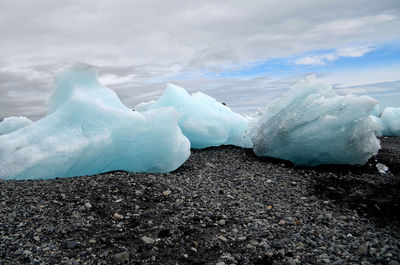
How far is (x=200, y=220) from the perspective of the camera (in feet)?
15.6

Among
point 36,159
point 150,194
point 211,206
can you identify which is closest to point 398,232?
point 211,206

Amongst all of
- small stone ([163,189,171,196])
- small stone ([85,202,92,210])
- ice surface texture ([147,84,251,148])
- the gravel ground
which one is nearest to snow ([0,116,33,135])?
ice surface texture ([147,84,251,148])

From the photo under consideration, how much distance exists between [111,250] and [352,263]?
2.90 m

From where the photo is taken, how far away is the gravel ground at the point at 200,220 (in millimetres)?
3881

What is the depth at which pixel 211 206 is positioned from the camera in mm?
5277

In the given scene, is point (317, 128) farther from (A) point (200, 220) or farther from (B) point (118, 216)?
(B) point (118, 216)

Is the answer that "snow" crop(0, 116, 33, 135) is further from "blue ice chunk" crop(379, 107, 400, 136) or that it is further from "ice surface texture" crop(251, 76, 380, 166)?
"blue ice chunk" crop(379, 107, 400, 136)

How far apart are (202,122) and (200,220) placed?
5.20 m

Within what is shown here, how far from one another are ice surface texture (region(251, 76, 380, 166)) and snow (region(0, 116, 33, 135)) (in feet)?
27.8

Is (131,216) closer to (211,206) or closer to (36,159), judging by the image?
(211,206)

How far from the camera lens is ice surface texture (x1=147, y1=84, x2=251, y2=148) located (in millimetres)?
9711

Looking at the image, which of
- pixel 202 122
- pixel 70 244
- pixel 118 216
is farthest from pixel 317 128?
pixel 70 244

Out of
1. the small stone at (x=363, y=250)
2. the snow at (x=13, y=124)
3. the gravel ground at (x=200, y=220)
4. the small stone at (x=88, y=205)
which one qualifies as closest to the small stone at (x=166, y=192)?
the gravel ground at (x=200, y=220)

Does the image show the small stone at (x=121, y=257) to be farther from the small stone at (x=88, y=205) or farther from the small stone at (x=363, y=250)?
the small stone at (x=363, y=250)
